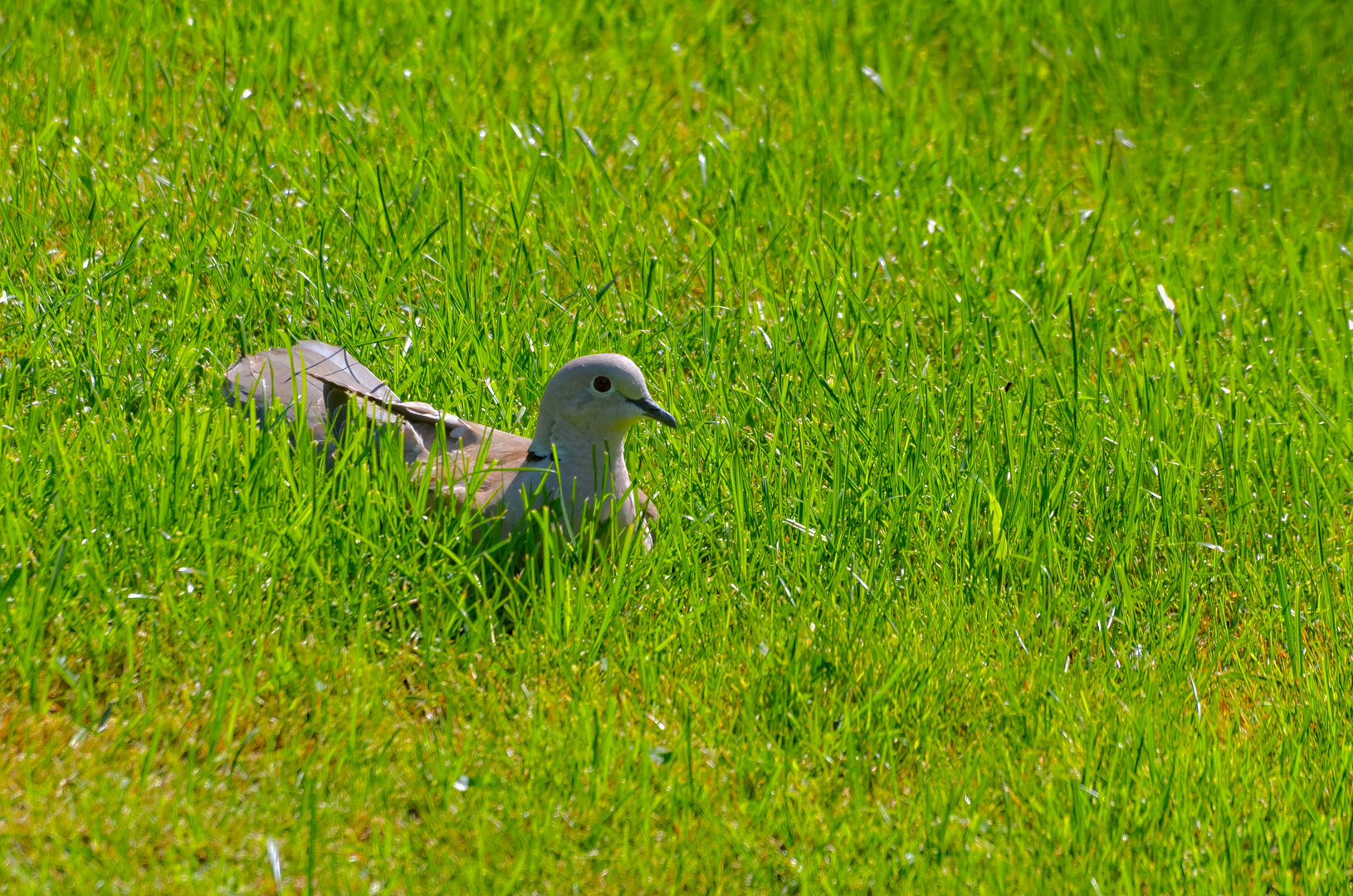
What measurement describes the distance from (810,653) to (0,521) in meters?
2.08

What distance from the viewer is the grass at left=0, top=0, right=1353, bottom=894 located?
123 inches

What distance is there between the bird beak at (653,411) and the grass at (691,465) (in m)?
0.36

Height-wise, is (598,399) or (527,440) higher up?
(598,399)

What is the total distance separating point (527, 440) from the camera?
4094mm

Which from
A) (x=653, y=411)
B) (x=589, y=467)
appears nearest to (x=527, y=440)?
(x=589, y=467)

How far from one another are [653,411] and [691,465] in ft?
1.91

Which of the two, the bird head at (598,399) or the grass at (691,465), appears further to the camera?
the bird head at (598,399)

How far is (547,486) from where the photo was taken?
380 centimetres

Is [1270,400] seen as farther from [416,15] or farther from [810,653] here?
[416,15]

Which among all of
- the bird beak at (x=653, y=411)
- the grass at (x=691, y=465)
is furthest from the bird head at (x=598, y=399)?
the grass at (x=691, y=465)

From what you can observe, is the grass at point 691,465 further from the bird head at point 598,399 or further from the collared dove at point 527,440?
the bird head at point 598,399

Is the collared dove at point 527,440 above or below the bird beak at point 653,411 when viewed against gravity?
below

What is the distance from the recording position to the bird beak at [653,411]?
3775 millimetres

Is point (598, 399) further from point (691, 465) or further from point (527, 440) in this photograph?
point (691, 465)
